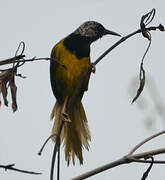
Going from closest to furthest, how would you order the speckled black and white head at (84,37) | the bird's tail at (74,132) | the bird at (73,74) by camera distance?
Result: the bird's tail at (74,132) < the bird at (73,74) < the speckled black and white head at (84,37)

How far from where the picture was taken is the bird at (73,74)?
5.11 metres

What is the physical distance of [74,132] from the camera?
5176 millimetres

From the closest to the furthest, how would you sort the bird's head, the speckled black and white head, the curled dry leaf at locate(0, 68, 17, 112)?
the curled dry leaf at locate(0, 68, 17, 112) < the speckled black and white head < the bird's head

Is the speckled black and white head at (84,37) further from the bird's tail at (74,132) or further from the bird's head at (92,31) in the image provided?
the bird's tail at (74,132)

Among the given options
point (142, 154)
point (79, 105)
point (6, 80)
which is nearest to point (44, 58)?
point (6, 80)

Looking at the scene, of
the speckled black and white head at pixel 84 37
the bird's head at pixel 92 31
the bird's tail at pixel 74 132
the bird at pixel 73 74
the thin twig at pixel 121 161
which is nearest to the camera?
the thin twig at pixel 121 161

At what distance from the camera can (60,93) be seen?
552 centimetres

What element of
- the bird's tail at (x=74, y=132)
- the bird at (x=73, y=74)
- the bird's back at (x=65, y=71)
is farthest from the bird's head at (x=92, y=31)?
the bird's tail at (x=74, y=132)

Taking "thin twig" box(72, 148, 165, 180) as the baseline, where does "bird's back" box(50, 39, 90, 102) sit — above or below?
above

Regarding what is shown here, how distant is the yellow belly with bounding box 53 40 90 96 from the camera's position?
17.0 ft

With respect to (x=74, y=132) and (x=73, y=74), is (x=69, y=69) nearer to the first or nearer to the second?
(x=73, y=74)

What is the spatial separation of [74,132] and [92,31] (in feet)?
4.24

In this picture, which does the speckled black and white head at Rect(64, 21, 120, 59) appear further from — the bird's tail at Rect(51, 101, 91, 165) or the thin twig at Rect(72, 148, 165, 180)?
the thin twig at Rect(72, 148, 165, 180)

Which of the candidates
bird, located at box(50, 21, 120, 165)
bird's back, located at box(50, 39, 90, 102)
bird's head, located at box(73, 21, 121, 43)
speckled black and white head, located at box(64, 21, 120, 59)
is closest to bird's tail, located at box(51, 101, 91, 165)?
bird, located at box(50, 21, 120, 165)
